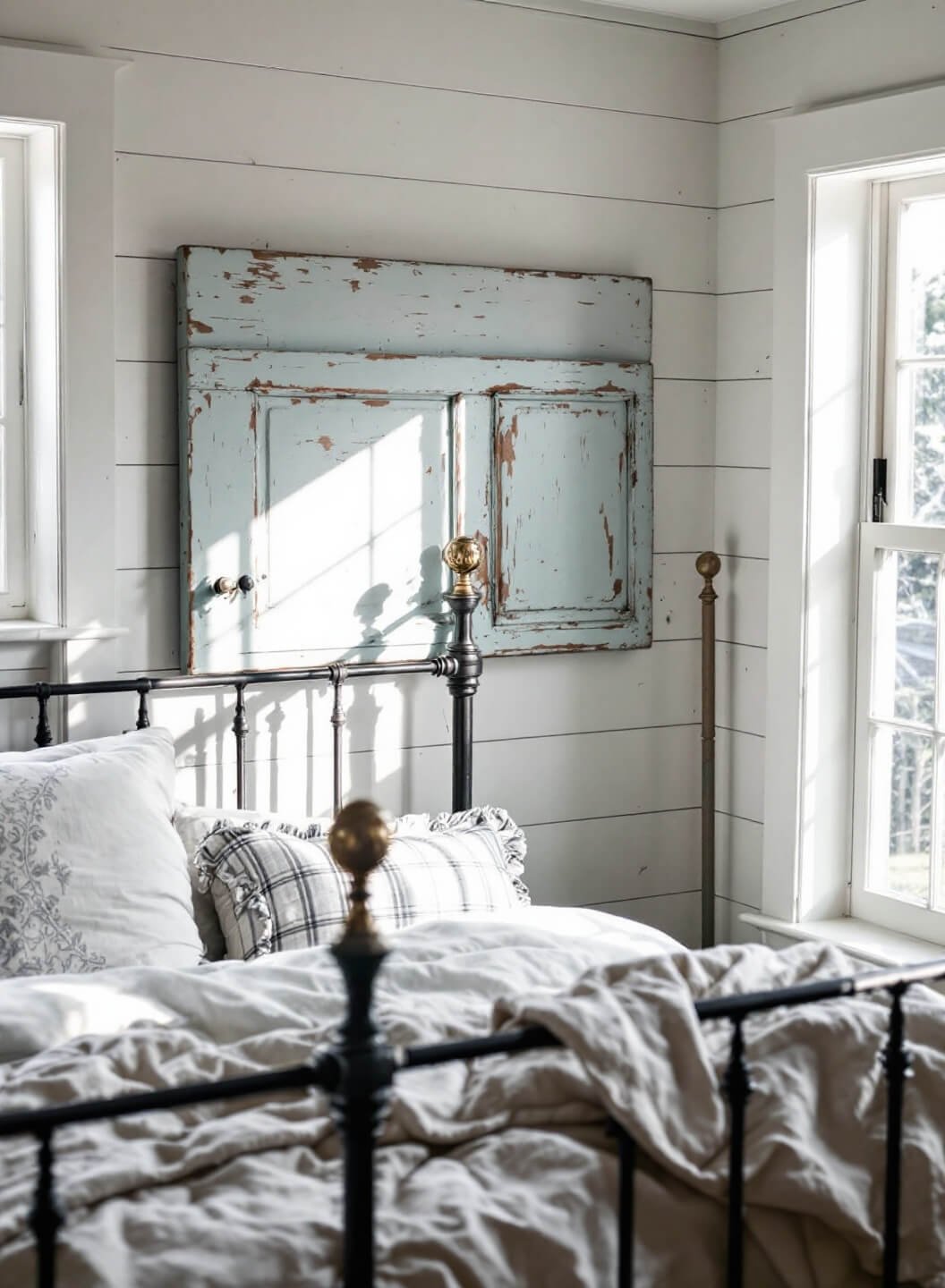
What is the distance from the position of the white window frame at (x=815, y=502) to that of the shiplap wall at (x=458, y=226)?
281mm

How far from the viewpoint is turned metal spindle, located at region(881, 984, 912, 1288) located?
1.61m

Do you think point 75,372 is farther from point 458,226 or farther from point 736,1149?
point 736,1149

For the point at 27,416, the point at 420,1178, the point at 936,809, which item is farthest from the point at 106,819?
the point at 936,809

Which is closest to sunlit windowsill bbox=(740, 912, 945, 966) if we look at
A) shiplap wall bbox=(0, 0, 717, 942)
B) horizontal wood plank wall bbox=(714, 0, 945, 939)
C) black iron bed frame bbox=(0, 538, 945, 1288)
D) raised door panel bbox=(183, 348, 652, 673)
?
horizontal wood plank wall bbox=(714, 0, 945, 939)

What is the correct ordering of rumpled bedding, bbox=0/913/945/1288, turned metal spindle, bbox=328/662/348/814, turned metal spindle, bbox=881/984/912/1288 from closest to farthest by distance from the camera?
rumpled bedding, bbox=0/913/945/1288 < turned metal spindle, bbox=881/984/912/1288 < turned metal spindle, bbox=328/662/348/814

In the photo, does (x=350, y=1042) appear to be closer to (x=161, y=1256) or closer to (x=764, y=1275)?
(x=161, y=1256)

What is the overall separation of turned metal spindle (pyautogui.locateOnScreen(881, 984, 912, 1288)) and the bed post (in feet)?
5.81

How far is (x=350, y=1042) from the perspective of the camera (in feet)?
4.24

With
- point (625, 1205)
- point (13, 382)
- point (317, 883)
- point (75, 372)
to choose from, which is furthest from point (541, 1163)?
point (13, 382)

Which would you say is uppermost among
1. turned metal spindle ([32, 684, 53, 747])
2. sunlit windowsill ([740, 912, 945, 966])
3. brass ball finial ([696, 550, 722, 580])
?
brass ball finial ([696, 550, 722, 580])

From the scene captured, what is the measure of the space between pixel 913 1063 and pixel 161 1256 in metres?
0.85

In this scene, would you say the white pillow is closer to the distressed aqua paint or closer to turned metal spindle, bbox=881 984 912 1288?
the distressed aqua paint

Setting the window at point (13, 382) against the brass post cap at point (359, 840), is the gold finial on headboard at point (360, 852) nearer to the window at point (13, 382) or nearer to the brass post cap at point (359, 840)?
the brass post cap at point (359, 840)

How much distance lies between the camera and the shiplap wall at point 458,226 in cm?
306
